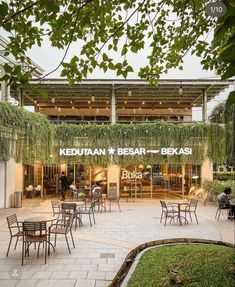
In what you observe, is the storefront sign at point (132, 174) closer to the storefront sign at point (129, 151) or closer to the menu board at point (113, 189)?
the menu board at point (113, 189)

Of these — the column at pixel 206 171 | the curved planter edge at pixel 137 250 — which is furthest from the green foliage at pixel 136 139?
the curved planter edge at pixel 137 250

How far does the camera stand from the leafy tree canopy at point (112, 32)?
4.00 meters

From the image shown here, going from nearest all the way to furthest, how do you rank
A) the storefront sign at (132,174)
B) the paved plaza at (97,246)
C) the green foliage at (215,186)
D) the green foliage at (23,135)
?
the paved plaza at (97,246) < the green foliage at (23,135) < the green foliage at (215,186) < the storefront sign at (132,174)

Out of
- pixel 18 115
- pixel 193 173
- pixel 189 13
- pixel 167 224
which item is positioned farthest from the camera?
pixel 193 173

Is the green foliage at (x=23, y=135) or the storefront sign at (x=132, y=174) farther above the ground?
the green foliage at (x=23, y=135)

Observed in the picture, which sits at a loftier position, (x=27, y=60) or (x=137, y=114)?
(x=137, y=114)

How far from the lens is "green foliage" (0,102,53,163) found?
41.2 feet

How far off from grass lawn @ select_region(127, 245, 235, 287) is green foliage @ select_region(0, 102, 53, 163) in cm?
858

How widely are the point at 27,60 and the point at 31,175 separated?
49.4 ft

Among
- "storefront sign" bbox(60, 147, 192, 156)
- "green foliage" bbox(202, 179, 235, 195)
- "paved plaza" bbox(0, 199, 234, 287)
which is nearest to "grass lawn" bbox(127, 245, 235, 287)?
"paved plaza" bbox(0, 199, 234, 287)

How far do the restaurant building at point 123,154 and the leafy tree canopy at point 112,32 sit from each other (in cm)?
1038

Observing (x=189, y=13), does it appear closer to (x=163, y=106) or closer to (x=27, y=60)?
(x=27, y=60)

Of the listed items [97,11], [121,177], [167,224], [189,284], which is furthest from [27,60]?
[121,177]

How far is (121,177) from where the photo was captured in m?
18.5
